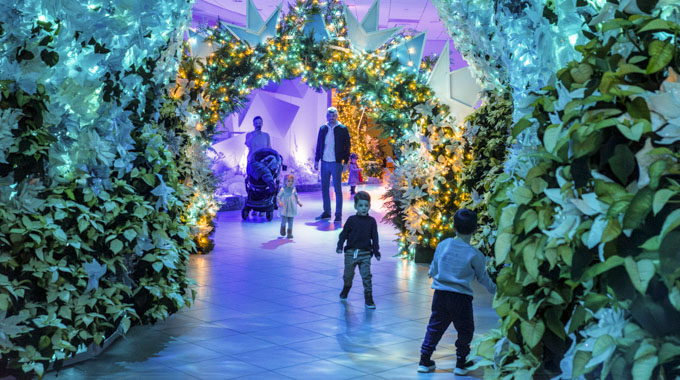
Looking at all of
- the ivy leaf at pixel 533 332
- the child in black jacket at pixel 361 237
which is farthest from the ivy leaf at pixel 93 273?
the ivy leaf at pixel 533 332

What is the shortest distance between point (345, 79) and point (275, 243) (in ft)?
7.88

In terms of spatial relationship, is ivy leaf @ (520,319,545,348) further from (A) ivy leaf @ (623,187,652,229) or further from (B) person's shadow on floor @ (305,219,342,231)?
(B) person's shadow on floor @ (305,219,342,231)

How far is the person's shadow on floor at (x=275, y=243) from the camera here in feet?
33.0

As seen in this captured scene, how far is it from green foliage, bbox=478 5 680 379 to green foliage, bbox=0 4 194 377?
2.99 m

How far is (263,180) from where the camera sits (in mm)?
12750

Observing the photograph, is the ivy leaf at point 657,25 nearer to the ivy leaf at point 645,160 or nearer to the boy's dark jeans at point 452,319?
the ivy leaf at point 645,160

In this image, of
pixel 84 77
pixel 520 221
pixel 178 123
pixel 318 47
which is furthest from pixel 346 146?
pixel 520 221

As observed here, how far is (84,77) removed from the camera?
452 centimetres

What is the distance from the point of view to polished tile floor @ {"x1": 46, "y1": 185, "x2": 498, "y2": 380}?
4754 mm

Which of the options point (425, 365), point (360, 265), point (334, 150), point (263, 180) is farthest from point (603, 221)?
point (263, 180)

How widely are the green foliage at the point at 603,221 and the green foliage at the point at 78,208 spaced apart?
2993 mm

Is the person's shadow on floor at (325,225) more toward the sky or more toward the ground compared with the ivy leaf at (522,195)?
more toward the ground

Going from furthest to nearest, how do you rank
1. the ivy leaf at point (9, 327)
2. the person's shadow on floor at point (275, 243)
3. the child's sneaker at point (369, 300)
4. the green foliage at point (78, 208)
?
the person's shadow on floor at point (275, 243) → the child's sneaker at point (369, 300) → the green foliage at point (78, 208) → the ivy leaf at point (9, 327)

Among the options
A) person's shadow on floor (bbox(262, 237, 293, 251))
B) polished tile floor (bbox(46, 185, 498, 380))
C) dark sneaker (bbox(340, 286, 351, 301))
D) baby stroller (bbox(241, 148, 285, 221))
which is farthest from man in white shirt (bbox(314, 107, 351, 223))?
dark sneaker (bbox(340, 286, 351, 301))
